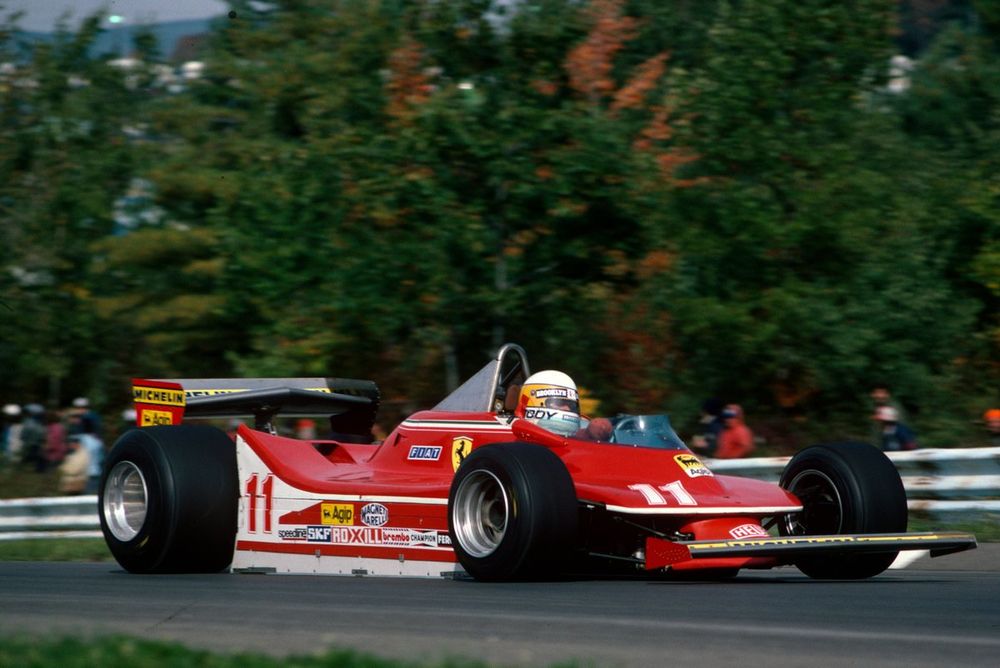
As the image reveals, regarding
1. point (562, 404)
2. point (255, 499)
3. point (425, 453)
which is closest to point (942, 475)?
point (562, 404)

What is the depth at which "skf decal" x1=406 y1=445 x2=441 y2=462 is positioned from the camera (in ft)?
31.4

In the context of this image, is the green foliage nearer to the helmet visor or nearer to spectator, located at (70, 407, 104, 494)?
spectator, located at (70, 407, 104, 494)

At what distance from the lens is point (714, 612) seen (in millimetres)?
6691

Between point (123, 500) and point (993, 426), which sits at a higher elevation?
point (993, 426)

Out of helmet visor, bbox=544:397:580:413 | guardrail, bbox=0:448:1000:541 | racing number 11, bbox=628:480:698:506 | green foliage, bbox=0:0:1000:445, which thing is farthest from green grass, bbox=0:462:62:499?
racing number 11, bbox=628:480:698:506

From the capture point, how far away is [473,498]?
335 inches

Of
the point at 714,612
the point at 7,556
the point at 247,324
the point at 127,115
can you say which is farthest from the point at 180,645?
the point at 127,115

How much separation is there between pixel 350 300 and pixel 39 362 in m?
10.8

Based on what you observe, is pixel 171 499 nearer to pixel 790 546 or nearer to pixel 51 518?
pixel 790 546

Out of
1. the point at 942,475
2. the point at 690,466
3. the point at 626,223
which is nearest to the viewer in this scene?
the point at 690,466

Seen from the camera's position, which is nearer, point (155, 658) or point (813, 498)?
point (155, 658)

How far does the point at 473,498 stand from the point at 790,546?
1.77m

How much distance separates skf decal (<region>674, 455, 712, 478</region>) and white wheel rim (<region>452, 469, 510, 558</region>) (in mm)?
1032

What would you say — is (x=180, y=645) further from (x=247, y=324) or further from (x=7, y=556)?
(x=247, y=324)
